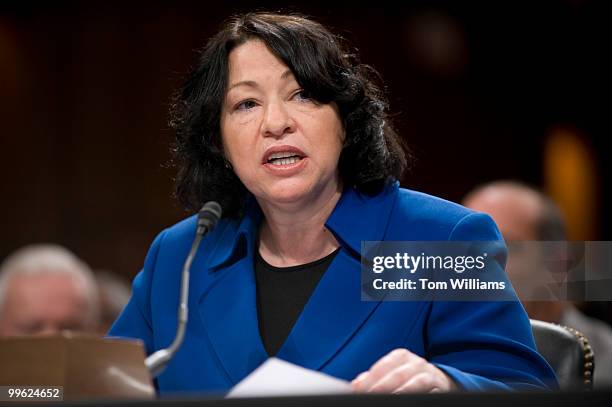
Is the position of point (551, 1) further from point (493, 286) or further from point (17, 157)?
point (493, 286)

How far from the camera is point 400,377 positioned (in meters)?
1.29

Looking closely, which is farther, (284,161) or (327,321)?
(284,161)

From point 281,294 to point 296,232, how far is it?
15 cm

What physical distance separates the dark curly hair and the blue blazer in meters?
0.09

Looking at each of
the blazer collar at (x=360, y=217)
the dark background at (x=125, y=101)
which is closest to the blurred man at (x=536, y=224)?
the blazer collar at (x=360, y=217)

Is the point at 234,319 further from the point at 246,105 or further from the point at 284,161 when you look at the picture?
the point at 246,105

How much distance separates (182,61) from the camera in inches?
194

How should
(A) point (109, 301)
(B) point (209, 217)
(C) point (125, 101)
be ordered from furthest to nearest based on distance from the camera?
(C) point (125, 101), (A) point (109, 301), (B) point (209, 217)

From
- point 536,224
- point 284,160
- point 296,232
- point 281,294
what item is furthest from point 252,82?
point 536,224

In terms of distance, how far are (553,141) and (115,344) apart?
3974 millimetres

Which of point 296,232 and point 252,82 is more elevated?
point 252,82

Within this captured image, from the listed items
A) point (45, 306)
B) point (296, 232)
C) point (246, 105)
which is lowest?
point (45, 306)

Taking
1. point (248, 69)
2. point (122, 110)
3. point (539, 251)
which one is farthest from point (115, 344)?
point (122, 110)

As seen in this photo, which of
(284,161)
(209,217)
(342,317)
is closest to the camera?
(209,217)
